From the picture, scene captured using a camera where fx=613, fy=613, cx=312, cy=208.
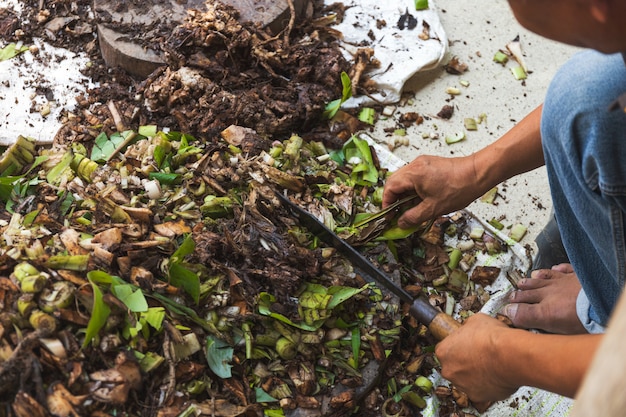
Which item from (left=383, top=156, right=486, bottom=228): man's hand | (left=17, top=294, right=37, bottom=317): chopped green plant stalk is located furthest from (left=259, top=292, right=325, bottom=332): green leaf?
(left=17, top=294, right=37, bottom=317): chopped green plant stalk

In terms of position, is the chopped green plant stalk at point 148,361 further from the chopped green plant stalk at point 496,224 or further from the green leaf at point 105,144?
the chopped green plant stalk at point 496,224

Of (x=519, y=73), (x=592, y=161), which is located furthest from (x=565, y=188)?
(x=519, y=73)

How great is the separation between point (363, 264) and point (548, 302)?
58 centimetres

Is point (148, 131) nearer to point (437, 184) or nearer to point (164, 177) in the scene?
point (164, 177)

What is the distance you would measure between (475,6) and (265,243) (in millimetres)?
1830

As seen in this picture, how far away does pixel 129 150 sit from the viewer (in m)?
2.04

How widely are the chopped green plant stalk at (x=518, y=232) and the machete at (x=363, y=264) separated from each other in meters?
0.56

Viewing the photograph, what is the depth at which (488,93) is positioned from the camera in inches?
103

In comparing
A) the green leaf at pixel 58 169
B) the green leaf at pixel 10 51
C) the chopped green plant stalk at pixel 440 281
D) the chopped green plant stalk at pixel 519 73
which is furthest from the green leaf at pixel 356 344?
the green leaf at pixel 10 51

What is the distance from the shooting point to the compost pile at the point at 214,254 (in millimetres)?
1441

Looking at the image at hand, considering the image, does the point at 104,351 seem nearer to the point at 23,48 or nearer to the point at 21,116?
the point at 21,116

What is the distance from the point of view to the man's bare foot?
5.95 ft

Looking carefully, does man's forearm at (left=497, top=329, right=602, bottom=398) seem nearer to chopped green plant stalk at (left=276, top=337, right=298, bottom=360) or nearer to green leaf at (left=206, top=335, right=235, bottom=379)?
chopped green plant stalk at (left=276, top=337, right=298, bottom=360)

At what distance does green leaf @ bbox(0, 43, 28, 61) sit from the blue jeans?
6.76 ft
